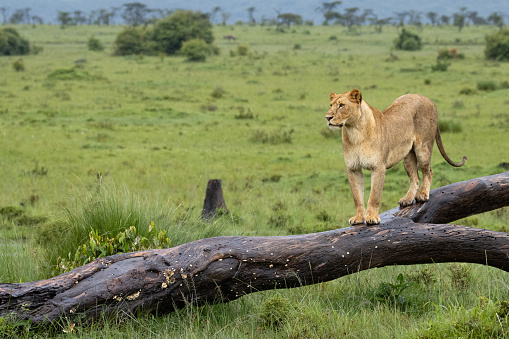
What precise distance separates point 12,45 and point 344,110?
56.4 meters

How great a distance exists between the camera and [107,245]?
540 centimetres

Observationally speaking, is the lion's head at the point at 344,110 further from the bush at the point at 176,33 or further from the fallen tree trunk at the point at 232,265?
the bush at the point at 176,33

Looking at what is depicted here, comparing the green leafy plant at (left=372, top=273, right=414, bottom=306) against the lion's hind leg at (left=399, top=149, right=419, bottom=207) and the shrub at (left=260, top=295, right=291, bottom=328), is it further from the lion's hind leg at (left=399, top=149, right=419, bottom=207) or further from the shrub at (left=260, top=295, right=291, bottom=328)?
the shrub at (left=260, top=295, right=291, bottom=328)

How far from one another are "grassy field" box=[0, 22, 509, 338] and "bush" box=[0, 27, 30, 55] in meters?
11.4

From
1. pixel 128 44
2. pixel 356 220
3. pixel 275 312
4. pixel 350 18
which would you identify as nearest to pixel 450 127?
pixel 356 220

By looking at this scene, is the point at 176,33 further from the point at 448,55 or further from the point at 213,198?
the point at 213,198

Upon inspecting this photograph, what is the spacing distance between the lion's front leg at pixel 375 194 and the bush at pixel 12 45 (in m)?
55.3

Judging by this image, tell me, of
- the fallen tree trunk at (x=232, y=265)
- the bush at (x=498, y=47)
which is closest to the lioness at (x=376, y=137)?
the fallen tree trunk at (x=232, y=265)

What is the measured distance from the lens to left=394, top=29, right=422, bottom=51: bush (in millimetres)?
56562

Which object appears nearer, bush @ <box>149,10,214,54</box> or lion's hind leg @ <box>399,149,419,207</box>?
lion's hind leg @ <box>399,149,419,207</box>

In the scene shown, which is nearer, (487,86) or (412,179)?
(412,179)

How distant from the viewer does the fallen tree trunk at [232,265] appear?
14.5ft

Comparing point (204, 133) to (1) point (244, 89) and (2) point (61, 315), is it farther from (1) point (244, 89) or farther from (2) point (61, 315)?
(2) point (61, 315)

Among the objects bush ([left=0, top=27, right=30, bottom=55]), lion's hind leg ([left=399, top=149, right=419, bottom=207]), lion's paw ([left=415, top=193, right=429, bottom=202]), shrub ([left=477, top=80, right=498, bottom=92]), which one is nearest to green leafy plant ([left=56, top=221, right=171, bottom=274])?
lion's hind leg ([left=399, top=149, right=419, bottom=207])
